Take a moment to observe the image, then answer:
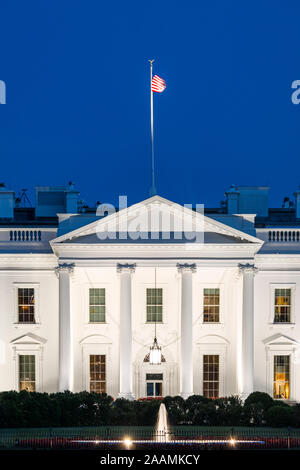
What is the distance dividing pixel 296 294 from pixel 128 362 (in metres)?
10.6

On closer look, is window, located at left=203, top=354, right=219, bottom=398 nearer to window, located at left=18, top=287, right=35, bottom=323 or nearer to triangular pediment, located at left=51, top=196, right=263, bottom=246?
triangular pediment, located at left=51, top=196, right=263, bottom=246

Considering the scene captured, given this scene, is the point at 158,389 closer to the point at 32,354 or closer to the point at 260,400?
the point at 32,354

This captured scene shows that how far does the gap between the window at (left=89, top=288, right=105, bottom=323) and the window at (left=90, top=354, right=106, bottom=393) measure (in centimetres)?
218

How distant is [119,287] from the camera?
116 feet

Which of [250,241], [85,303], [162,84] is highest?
[162,84]

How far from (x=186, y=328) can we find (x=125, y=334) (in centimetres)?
328

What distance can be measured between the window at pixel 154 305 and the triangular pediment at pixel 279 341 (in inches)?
252

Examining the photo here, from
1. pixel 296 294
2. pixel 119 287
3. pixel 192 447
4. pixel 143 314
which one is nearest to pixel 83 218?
pixel 119 287

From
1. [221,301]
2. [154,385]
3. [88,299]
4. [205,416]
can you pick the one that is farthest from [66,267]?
[205,416]
